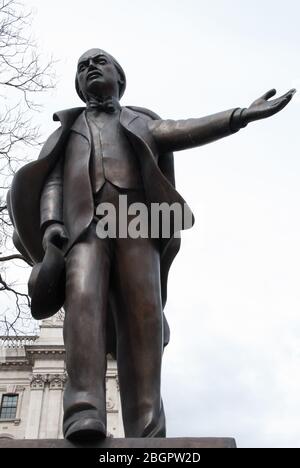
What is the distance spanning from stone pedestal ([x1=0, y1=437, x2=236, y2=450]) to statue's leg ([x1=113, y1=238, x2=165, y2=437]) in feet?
1.48

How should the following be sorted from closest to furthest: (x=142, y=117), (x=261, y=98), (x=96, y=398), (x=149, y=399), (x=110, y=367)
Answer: (x=96, y=398) → (x=149, y=399) → (x=261, y=98) → (x=142, y=117) → (x=110, y=367)

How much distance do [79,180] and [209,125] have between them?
102 centimetres

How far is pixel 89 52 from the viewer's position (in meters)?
4.74

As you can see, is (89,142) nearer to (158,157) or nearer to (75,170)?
(75,170)

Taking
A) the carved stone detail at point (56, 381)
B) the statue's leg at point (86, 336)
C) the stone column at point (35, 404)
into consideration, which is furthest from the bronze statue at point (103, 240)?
the carved stone detail at point (56, 381)

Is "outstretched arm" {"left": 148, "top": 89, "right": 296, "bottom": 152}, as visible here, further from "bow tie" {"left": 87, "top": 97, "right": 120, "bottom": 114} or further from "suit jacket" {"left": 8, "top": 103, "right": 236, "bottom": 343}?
"bow tie" {"left": 87, "top": 97, "right": 120, "bottom": 114}

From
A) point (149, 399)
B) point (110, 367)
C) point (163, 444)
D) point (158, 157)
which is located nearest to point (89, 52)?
point (158, 157)

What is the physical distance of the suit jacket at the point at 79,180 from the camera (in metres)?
4.11

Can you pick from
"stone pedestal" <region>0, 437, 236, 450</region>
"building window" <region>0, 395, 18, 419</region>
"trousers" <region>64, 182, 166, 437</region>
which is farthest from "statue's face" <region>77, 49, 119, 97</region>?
"building window" <region>0, 395, 18, 419</region>

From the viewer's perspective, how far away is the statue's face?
465 cm

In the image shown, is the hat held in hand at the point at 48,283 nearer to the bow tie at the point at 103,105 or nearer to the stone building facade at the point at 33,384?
the bow tie at the point at 103,105

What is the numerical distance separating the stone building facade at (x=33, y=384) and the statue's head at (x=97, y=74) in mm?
34294

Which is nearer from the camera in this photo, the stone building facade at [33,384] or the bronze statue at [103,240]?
the bronze statue at [103,240]

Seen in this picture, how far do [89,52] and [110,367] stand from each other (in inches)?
1252
